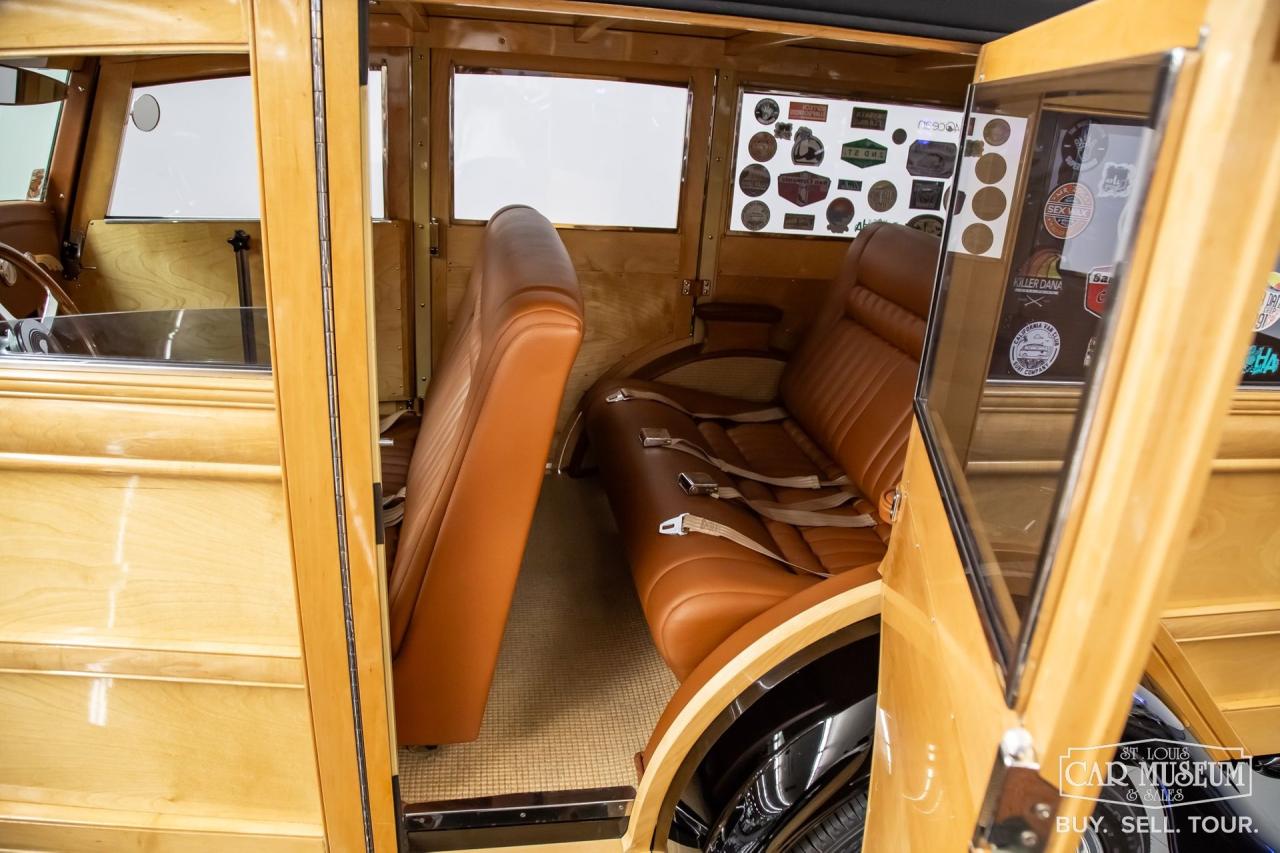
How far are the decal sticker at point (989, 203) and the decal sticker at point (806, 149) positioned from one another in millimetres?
2204

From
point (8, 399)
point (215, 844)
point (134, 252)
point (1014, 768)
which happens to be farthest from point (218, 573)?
point (1014, 768)

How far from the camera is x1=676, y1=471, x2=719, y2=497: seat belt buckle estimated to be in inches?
87.7

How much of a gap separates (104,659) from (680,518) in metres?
1.18

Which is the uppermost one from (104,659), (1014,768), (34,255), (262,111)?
(262,111)

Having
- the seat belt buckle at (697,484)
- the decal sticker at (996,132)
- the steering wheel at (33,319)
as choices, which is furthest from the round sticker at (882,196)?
the steering wheel at (33,319)

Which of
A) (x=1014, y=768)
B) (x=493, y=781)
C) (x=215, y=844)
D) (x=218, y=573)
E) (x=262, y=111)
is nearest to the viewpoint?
(x=1014, y=768)

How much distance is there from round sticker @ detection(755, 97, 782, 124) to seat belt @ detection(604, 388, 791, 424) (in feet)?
3.70

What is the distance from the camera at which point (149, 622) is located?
1.38 metres

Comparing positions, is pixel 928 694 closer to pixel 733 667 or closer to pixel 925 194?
pixel 733 667

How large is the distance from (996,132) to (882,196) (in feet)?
7.80

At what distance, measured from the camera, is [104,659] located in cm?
138

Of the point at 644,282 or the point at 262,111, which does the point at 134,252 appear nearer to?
the point at 262,111

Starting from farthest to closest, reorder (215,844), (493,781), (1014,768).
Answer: (493,781)
(215,844)
(1014,768)

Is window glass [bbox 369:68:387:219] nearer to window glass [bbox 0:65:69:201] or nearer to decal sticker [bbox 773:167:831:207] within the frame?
window glass [bbox 0:65:69:201]
